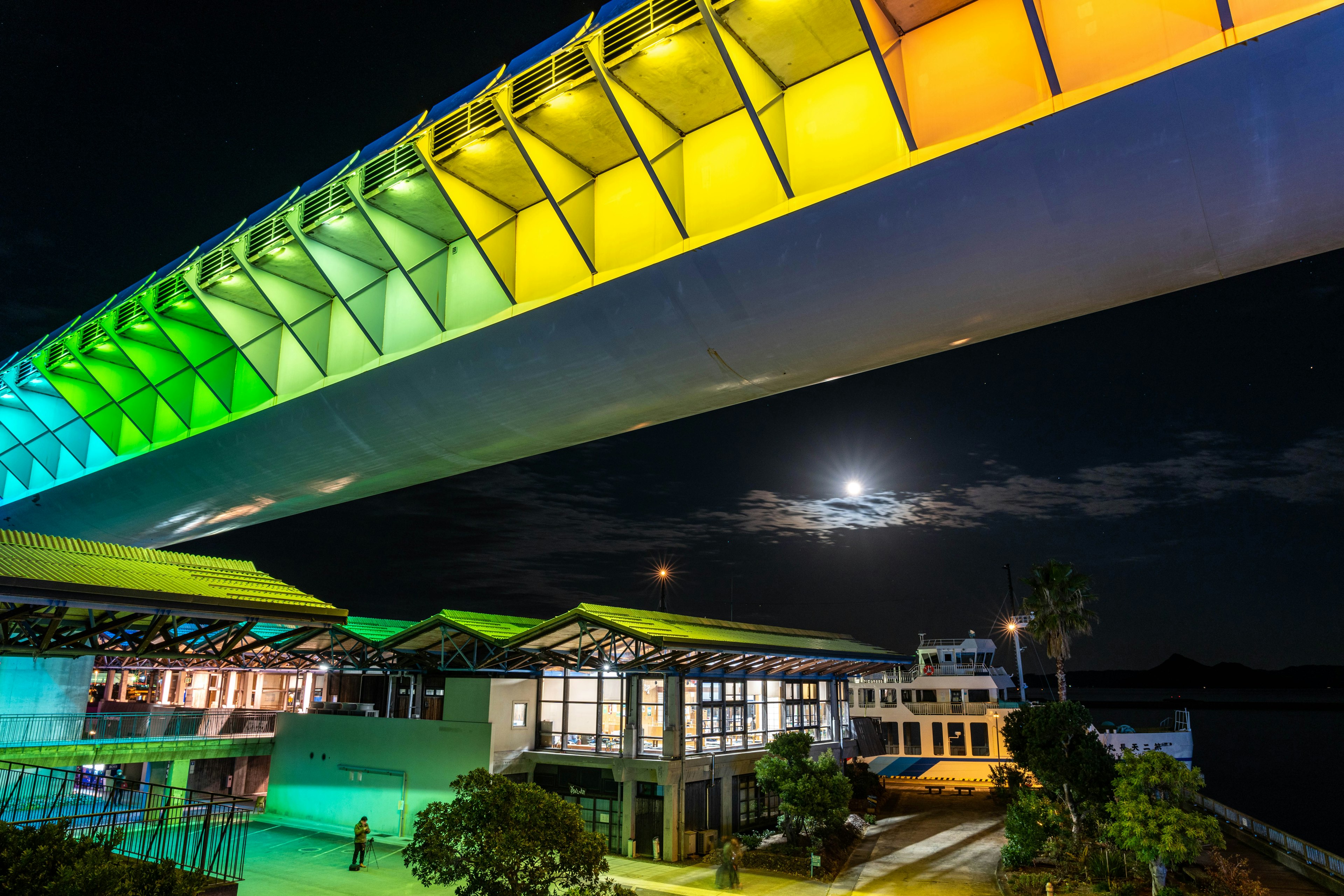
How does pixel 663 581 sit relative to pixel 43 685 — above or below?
above

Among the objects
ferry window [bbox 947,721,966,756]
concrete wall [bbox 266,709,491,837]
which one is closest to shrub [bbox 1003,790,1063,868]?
concrete wall [bbox 266,709,491,837]

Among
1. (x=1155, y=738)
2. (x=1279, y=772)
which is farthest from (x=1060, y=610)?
(x=1279, y=772)

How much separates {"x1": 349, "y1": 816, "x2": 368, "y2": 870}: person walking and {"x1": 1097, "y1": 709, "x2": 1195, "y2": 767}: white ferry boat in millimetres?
30154

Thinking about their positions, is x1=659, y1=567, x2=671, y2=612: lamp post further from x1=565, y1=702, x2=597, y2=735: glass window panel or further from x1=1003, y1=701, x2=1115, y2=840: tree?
x1=1003, y1=701, x2=1115, y2=840: tree

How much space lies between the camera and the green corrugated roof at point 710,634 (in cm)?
2434

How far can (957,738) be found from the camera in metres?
46.8

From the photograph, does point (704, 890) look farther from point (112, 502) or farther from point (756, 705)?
point (112, 502)

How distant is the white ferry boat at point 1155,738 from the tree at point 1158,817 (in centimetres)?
1617

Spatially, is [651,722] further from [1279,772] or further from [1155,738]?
[1279,772]

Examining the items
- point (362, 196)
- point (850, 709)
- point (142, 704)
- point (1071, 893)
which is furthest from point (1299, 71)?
point (850, 709)

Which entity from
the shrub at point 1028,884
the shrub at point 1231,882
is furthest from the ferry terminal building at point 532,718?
the shrub at point 1231,882

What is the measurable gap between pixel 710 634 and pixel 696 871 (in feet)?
29.3

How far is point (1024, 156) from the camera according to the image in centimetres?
825

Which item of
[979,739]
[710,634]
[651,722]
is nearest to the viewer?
[651,722]
